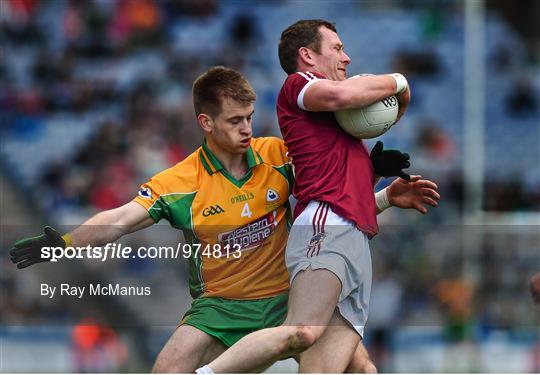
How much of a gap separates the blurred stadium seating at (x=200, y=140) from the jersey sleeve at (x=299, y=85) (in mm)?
3796

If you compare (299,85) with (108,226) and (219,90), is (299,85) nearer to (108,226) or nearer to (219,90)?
(219,90)

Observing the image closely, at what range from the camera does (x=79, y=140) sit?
43.0 feet

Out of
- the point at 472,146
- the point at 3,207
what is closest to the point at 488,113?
the point at 472,146

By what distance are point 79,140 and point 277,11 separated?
3.02m

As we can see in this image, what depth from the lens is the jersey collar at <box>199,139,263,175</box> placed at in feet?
19.6

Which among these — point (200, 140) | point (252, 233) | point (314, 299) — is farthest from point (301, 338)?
point (200, 140)

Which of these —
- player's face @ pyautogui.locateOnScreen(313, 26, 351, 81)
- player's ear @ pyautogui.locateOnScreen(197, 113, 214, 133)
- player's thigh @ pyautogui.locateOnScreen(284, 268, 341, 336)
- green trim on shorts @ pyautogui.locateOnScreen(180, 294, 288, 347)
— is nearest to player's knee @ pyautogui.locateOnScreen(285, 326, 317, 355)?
player's thigh @ pyautogui.locateOnScreen(284, 268, 341, 336)

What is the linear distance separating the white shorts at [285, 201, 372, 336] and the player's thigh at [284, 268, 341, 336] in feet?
0.12

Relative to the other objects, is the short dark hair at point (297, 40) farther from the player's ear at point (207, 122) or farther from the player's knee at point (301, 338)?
the player's knee at point (301, 338)

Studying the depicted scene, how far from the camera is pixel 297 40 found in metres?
5.88

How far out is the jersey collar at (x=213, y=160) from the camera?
19.6 feet

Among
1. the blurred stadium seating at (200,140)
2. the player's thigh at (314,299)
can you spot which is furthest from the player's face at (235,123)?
the blurred stadium seating at (200,140)

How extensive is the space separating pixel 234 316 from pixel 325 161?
89 cm

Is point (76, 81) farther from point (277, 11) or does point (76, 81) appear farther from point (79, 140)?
Result: point (277, 11)
